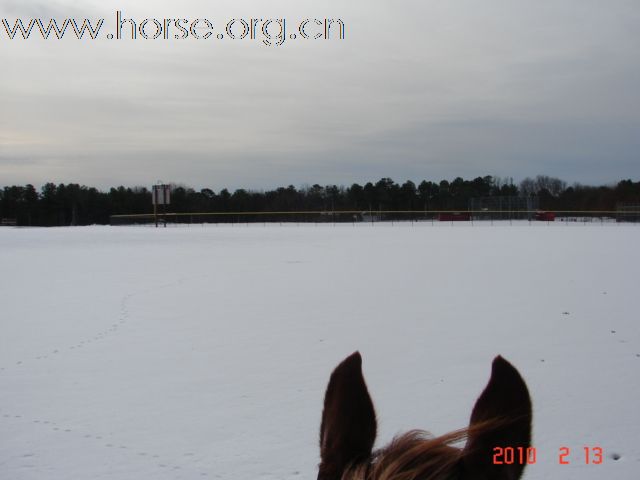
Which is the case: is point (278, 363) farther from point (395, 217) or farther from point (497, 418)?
point (395, 217)

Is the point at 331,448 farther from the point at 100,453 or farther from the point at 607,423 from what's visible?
the point at 607,423

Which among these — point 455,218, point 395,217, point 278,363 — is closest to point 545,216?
point 455,218

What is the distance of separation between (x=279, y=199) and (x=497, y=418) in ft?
344

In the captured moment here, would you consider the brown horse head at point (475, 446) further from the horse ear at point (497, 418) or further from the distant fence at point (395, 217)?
the distant fence at point (395, 217)

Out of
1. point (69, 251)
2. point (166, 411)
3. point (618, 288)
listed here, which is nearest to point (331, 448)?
point (166, 411)

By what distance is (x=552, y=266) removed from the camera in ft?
53.8

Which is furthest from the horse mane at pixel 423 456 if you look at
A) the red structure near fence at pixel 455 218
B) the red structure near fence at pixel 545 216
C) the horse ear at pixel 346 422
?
the red structure near fence at pixel 455 218

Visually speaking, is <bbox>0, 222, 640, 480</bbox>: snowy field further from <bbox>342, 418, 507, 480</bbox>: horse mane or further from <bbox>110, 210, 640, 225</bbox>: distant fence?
<bbox>110, 210, 640, 225</bbox>: distant fence

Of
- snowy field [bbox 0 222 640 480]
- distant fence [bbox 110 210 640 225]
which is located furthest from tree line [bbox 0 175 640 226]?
snowy field [bbox 0 222 640 480]

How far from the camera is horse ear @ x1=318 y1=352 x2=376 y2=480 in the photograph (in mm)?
1202

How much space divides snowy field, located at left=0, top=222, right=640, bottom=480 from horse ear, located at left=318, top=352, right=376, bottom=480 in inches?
117

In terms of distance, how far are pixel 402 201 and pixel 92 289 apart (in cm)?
10113

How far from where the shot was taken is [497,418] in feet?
3.40

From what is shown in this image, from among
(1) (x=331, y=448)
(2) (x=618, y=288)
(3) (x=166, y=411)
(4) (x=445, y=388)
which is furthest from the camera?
(2) (x=618, y=288)
